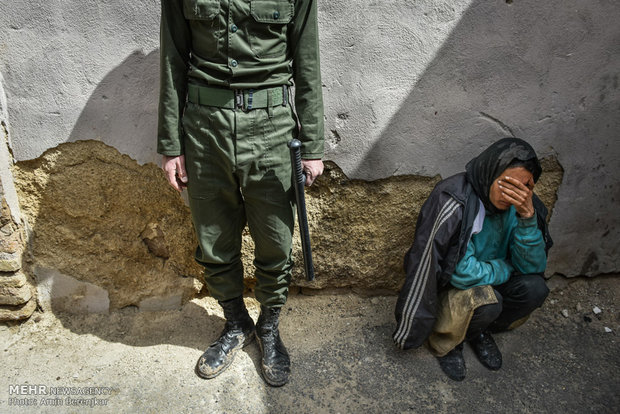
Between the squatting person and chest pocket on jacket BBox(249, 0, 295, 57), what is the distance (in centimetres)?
103

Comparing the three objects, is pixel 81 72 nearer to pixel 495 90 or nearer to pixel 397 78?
pixel 397 78

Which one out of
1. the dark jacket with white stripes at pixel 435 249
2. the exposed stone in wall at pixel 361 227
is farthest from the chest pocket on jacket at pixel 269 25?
the dark jacket with white stripes at pixel 435 249

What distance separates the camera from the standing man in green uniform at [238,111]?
1.90 m

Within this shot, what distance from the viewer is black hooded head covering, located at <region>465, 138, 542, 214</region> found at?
218 centimetres

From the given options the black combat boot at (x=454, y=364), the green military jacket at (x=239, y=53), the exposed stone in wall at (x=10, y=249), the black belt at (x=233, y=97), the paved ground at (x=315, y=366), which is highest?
the green military jacket at (x=239, y=53)

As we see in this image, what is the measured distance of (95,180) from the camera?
97.0 inches

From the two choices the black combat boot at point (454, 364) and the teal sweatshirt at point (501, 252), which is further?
the black combat boot at point (454, 364)

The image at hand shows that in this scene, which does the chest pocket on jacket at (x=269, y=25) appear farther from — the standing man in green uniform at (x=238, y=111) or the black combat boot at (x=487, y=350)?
the black combat boot at (x=487, y=350)

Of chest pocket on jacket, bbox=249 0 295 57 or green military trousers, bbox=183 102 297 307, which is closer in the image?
chest pocket on jacket, bbox=249 0 295 57

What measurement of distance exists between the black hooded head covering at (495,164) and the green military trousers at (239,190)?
877 mm

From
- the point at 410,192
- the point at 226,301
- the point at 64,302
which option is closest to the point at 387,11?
the point at 410,192

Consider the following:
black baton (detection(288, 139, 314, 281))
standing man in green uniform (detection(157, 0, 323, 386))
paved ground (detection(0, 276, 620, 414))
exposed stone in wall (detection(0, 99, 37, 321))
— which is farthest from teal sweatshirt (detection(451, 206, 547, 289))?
exposed stone in wall (detection(0, 99, 37, 321))

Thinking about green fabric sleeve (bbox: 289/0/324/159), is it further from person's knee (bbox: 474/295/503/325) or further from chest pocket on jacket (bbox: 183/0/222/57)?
person's knee (bbox: 474/295/503/325)

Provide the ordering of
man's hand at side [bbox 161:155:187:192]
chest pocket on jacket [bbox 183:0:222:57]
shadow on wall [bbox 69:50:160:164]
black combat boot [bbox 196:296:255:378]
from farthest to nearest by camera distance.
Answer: black combat boot [bbox 196:296:255:378] < shadow on wall [bbox 69:50:160:164] < man's hand at side [bbox 161:155:187:192] < chest pocket on jacket [bbox 183:0:222:57]
